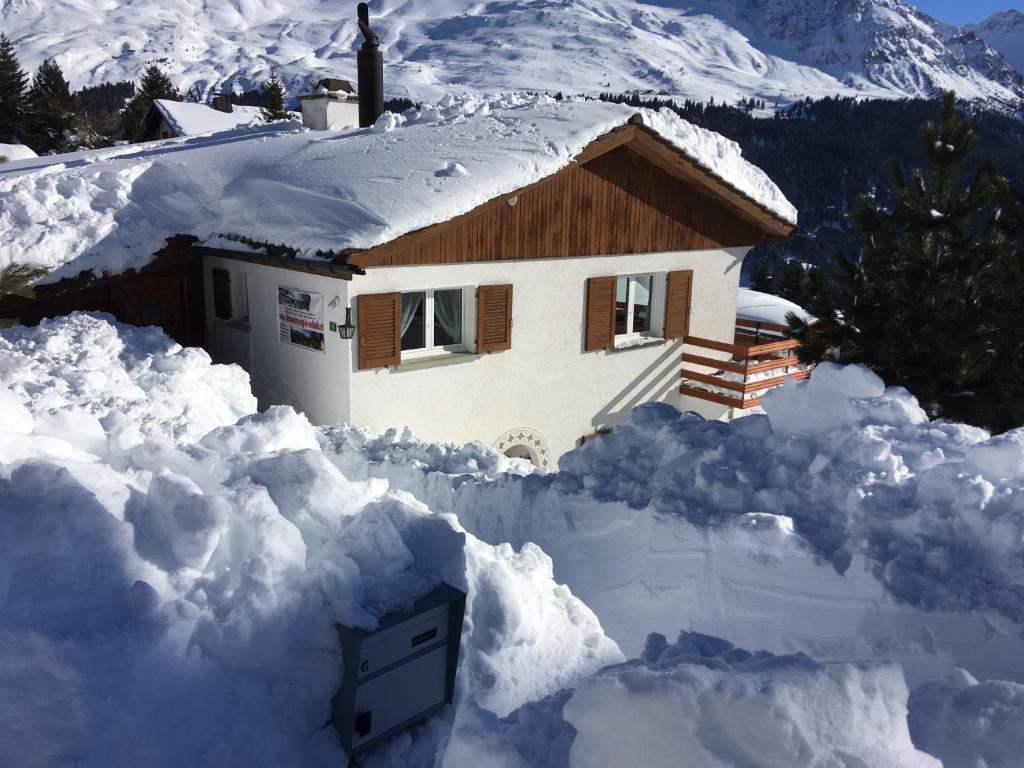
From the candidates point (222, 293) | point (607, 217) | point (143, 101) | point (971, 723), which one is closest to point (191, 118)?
point (143, 101)

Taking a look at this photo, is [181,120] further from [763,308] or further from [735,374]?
[735,374]

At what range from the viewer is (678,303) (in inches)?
488

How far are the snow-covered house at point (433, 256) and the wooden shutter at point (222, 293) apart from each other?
0.03 metres

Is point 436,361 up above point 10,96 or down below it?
below

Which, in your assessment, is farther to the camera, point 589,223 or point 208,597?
point 589,223

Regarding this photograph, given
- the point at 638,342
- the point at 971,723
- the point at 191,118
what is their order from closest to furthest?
1. the point at 971,723
2. the point at 638,342
3. the point at 191,118

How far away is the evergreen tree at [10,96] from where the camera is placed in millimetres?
40969

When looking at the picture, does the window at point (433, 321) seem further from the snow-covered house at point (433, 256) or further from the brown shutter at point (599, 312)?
the brown shutter at point (599, 312)

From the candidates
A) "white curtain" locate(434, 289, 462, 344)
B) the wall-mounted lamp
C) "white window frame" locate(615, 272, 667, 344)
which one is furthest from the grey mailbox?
"white window frame" locate(615, 272, 667, 344)

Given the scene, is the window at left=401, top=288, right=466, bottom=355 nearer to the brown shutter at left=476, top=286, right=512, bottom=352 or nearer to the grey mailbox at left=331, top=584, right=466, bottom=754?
the brown shutter at left=476, top=286, right=512, bottom=352

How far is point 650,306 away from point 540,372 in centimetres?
264

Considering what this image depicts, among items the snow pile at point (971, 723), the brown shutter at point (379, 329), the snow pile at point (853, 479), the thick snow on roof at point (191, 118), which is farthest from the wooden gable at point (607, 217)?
the thick snow on roof at point (191, 118)

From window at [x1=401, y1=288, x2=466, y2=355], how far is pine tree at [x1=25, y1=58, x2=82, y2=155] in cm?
3271

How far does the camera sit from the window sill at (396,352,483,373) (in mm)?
9534
